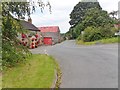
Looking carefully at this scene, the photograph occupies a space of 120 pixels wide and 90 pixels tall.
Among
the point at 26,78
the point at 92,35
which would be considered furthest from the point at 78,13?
the point at 26,78

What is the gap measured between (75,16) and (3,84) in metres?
68.1

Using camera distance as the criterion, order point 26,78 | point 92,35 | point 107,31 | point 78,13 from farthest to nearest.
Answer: point 78,13 < point 92,35 < point 107,31 < point 26,78

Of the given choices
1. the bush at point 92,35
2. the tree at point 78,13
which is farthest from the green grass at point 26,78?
the tree at point 78,13

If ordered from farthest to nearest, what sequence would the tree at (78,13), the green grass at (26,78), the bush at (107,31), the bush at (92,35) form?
1. the tree at (78,13)
2. the bush at (92,35)
3. the bush at (107,31)
4. the green grass at (26,78)

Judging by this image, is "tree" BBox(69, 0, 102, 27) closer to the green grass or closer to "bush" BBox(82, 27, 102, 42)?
"bush" BBox(82, 27, 102, 42)

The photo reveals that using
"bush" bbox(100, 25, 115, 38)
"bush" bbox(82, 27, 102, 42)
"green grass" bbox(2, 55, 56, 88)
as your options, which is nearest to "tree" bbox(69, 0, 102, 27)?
"bush" bbox(82, 27, 102, 42)

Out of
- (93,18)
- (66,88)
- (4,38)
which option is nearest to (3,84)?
(66,88)

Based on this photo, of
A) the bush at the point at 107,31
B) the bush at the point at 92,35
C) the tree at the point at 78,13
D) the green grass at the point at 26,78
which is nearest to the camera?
the green grass at the point at 26,78

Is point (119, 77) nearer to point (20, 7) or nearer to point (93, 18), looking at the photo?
point (20, 7)

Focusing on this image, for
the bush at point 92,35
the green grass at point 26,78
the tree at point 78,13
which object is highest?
the tree at point 78,13

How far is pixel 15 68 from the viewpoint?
43.8 ft

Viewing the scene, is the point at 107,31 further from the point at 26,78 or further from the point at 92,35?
the point at 26,78

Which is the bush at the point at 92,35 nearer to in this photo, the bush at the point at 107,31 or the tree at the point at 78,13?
the bush at the point at 107,31

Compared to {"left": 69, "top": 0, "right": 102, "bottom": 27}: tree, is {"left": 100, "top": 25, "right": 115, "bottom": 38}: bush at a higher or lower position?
lower
